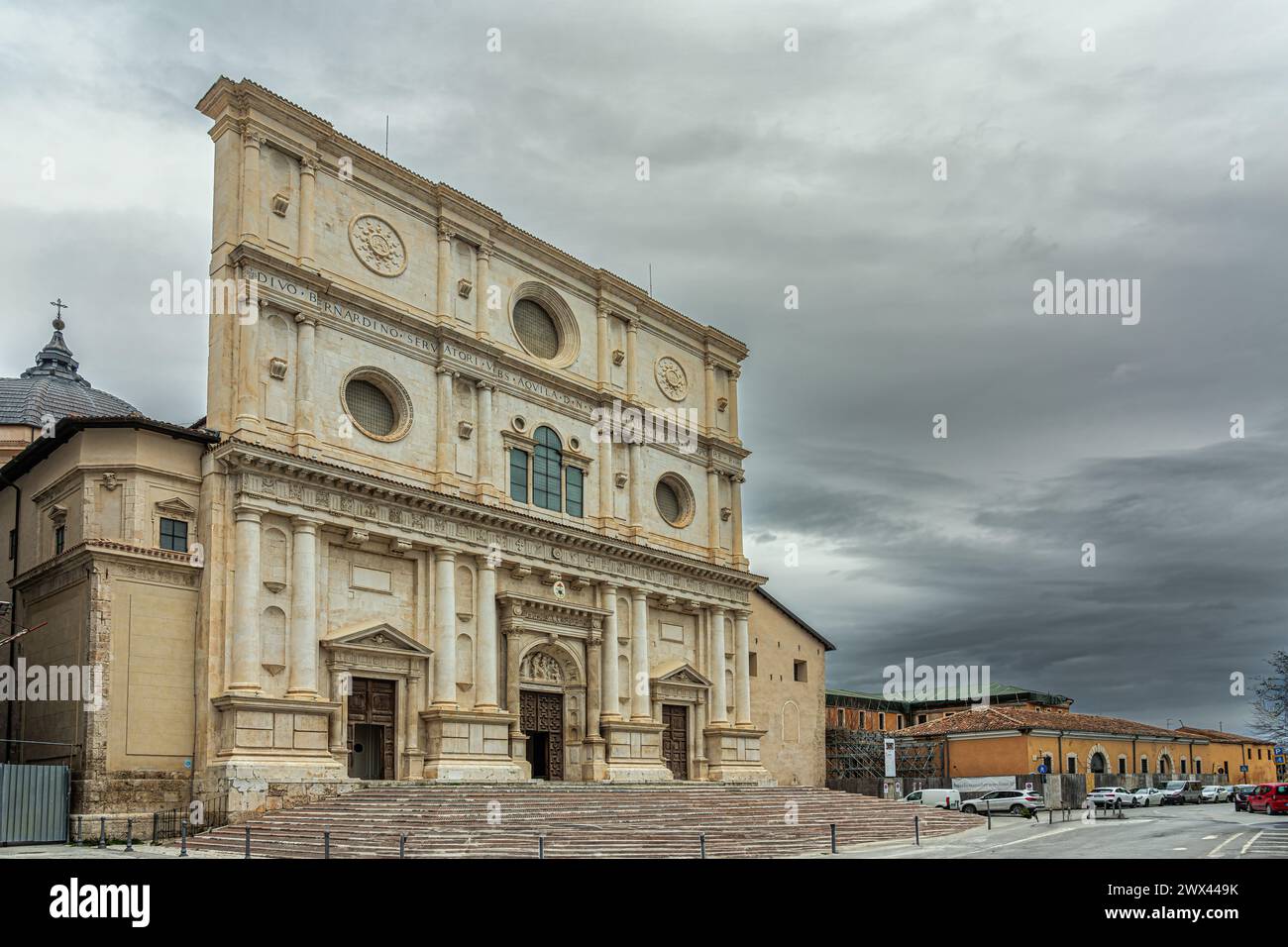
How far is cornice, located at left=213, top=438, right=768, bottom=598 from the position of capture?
32.1m

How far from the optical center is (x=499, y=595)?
1533 inches

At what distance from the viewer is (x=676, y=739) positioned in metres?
46.1

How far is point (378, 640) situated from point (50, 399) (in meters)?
25.3

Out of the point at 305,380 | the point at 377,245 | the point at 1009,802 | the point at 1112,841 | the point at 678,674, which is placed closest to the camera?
the point at 1112,841

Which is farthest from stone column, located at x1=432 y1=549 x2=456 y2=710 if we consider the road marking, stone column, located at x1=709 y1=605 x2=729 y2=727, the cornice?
the road marking

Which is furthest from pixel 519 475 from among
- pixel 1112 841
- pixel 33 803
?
pixel 1112 841

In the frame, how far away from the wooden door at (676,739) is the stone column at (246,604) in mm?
18358

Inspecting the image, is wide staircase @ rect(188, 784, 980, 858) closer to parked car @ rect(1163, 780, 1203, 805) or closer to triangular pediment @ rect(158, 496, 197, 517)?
triangular pediment @ rect(158, 496, 197, 517)

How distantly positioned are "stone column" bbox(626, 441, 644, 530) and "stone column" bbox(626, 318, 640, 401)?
2.00 meters

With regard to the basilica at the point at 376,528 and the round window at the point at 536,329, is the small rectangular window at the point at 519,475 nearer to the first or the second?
the basilica at the point at 376,528

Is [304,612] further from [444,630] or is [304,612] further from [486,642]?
[486,642]

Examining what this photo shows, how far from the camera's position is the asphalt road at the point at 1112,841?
84.6ft

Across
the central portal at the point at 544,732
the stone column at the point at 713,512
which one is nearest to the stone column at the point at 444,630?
the central portal at the point at 544,732

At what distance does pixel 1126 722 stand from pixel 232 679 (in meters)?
61.1
